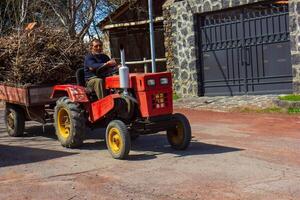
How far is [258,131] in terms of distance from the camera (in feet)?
36.0

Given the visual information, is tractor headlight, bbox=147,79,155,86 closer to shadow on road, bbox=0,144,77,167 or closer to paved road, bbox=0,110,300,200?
paved road, bbox=0,110,300,200

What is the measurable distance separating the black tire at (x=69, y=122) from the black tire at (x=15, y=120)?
6.00ft

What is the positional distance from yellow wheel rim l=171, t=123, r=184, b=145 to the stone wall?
8200 mm

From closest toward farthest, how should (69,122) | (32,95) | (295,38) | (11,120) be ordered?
(69,122), (32,95), (11,120), (295,38)

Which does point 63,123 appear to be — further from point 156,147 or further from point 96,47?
point 156,147

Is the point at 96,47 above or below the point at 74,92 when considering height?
above

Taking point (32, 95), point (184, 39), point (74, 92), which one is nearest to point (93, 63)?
point (74, 92)

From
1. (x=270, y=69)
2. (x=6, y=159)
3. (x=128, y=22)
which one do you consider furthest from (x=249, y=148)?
(x=128, y=22)

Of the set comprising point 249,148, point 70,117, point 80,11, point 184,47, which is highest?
point 80,11

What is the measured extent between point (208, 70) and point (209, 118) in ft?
14.6

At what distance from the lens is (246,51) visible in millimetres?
16312

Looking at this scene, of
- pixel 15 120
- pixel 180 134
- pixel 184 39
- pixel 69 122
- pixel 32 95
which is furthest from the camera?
pixel 184 39

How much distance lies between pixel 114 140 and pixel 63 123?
67.2 inches

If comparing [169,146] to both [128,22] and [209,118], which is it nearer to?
[209,118]
